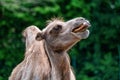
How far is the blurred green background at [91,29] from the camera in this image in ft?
45.4

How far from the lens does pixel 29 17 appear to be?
1413 cm

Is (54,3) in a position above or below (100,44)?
above

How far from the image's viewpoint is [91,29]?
46.0ft

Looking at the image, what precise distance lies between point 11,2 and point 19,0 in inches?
6.9

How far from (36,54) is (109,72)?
6.80 m

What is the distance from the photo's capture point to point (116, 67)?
45.1 ft

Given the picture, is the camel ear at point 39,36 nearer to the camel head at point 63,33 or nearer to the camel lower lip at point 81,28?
the camel head at point 63,33

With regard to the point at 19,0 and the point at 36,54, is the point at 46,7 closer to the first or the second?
the point at 19,0

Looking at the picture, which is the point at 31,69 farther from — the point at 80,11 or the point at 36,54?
the point at 80,11

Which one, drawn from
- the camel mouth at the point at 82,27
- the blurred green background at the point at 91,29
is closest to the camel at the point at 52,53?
the camel mouth at the point at 82,27

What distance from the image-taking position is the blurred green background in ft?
45.4

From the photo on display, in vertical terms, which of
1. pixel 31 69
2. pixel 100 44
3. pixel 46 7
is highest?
pixel 46 7

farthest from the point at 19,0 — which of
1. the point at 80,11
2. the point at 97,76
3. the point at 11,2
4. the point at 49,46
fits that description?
the point at 49,46

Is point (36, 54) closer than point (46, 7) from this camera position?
Yes
